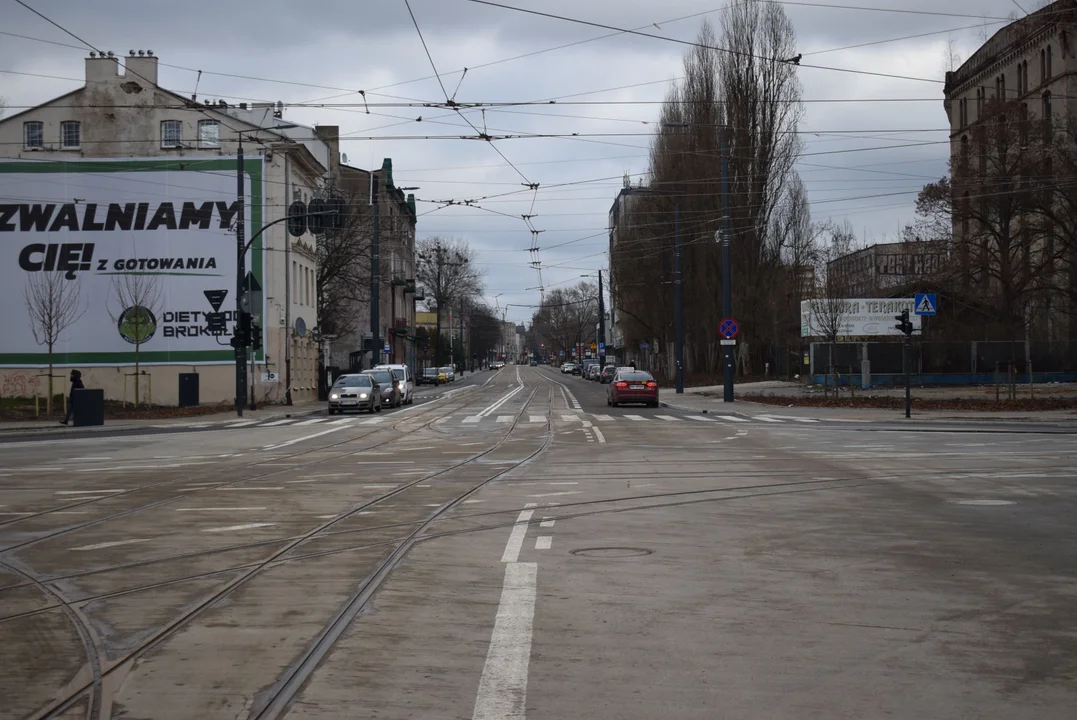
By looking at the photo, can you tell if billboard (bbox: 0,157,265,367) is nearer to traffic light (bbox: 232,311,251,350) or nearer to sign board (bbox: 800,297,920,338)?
traffic light (bbox: 232,311,251,350)

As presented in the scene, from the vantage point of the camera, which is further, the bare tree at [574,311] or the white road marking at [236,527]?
the bare tree at [574,311]

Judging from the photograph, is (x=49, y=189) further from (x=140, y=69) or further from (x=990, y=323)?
(x=990, y=323)

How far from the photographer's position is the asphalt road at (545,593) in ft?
19.4

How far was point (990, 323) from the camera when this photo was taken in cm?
5522

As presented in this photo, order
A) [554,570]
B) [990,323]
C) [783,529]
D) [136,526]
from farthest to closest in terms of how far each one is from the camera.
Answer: [990,323] → [136,526] → [783,529] → [554,570]

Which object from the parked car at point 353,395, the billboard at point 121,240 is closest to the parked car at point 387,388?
the parked car at point 353,395

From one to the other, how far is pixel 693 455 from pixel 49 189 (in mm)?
38304

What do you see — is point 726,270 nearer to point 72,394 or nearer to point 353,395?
point 353,395

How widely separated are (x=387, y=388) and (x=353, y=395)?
4.20m

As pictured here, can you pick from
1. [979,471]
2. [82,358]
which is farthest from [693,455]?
[82,358]

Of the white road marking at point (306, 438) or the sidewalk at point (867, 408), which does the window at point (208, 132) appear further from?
the sidewalk at point (867, 408)

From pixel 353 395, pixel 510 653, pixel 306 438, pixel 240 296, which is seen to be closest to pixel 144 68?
pixel 240 296

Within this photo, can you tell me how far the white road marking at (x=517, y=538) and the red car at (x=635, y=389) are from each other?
30.6 meters

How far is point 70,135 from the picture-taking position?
52094 mm
